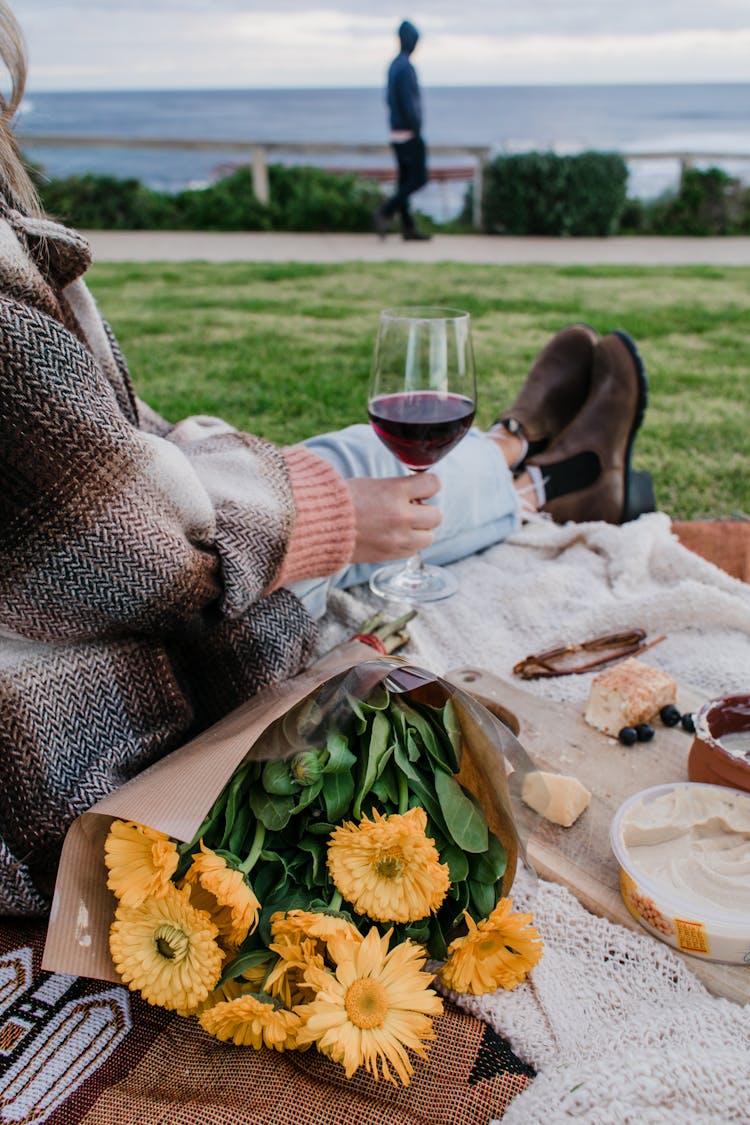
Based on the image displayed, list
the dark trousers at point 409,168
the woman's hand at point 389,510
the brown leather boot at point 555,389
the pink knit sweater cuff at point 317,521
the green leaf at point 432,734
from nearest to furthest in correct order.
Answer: the green leaf at point 432,734, the pink knit sweater cuff at point 317,521, the woman's hand at point 389,510, the brown leather boot at point 555,389, the dark trousers at point 409,168

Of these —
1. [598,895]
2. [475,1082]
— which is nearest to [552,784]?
[598,895]

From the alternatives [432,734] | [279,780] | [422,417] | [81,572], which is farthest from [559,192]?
[279,780]

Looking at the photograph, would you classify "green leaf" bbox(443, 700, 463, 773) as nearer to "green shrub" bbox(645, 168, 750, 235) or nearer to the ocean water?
"green shrub" bbox(645, 168, 750, 235)

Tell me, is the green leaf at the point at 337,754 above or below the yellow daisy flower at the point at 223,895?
above

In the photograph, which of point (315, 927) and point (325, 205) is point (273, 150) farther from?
point (315, 927)

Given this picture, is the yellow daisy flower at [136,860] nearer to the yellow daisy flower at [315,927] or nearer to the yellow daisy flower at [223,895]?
the yellow daisy flower at [223,895]

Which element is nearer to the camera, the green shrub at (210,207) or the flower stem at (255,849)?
the flower stem at (255,849)

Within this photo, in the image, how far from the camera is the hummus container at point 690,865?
1165 millimetres

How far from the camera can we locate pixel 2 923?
1.37 meters

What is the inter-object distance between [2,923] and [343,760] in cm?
67

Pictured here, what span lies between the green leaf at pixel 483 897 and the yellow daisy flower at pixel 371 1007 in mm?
138

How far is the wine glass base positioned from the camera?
6.38 ft

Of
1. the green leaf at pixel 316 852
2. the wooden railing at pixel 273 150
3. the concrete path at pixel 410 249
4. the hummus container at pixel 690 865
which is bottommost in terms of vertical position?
the hummus container at pixel 690 865

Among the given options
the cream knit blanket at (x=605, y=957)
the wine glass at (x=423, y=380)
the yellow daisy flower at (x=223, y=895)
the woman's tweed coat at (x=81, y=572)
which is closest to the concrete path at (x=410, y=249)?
the cream knit blanket at (x=605, y=957)
